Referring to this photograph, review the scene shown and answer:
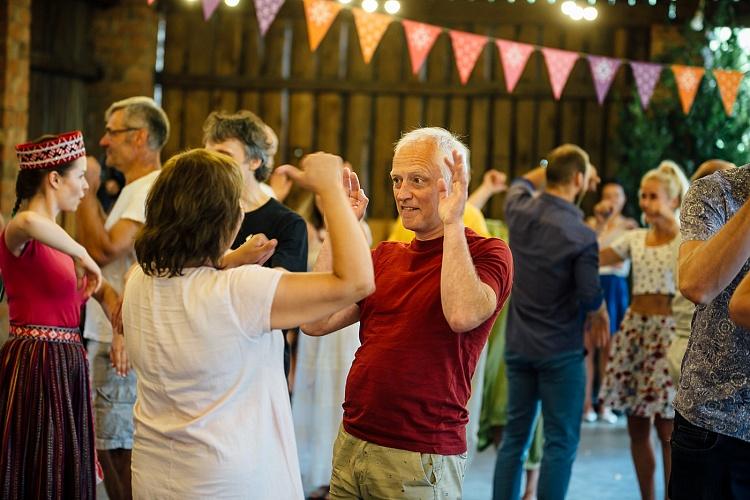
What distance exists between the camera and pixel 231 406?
2.00 meters

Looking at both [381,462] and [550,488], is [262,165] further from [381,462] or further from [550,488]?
[550,488]

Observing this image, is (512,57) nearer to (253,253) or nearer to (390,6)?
(390,6)

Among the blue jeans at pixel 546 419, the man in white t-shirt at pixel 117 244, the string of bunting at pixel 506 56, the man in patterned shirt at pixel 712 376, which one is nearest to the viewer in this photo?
the man in patterned shirt at pixel 712 376

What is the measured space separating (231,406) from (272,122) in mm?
6425

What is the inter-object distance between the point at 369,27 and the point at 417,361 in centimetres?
384

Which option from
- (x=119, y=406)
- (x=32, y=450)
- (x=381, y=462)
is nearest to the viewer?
(x=381, y=462)

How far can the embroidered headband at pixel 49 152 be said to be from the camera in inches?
127

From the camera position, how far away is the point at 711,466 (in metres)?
2.21

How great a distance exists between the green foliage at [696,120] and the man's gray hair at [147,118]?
4428 millimetres

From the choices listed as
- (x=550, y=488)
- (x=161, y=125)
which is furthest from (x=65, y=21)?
(x=550, y=488)

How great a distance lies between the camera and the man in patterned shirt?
2.18 m

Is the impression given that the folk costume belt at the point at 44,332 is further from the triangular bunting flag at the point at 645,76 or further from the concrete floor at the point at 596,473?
the triangular bunting flag at the point at 645,76

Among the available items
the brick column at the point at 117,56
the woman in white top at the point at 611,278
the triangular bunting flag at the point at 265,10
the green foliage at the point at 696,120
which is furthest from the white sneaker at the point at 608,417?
the brick column at the point at 117,56

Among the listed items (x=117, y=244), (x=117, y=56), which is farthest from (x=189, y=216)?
(x=117, y=56)
